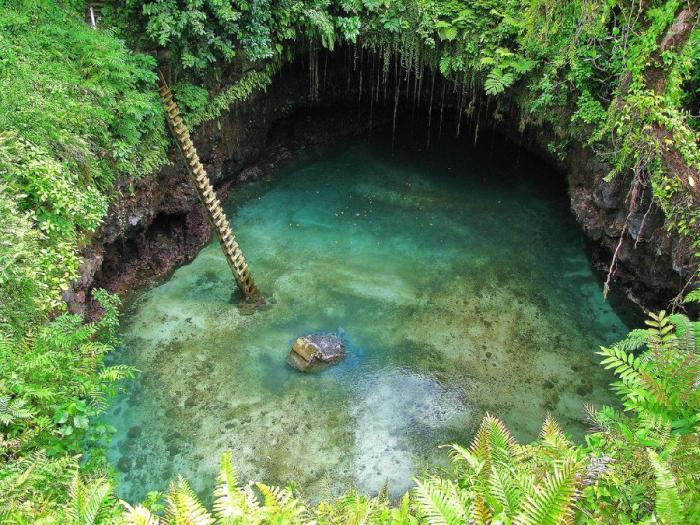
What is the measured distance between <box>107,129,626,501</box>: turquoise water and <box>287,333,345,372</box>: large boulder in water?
21cm

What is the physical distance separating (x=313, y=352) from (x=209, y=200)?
111 inches

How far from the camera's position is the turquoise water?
624 centimetres

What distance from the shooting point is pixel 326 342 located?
735 centimetres

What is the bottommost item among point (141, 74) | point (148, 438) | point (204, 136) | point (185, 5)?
point (148, 438)

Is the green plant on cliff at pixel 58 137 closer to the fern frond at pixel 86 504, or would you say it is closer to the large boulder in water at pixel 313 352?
the fern frond at pixel 86 504

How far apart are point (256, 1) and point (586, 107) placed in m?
5.66

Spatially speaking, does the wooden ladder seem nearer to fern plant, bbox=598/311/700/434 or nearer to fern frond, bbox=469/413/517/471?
fern frond, bbox=469/413/517/471

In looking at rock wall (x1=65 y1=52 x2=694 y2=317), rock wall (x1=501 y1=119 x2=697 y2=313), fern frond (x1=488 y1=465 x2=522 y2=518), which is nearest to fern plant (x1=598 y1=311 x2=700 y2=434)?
fern frond (x1=488 y1=465 x2=522 y2=518)

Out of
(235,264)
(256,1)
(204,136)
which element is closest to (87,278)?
(235,264)

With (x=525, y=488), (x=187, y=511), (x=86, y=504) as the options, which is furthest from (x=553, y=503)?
(x=86, y=504)

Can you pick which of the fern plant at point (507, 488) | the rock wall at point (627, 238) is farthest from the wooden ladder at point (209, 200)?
the rock wall at point (627, 238)

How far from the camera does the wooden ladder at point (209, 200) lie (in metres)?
7.61

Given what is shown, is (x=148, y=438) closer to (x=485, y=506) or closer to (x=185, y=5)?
(x=485, y=506)

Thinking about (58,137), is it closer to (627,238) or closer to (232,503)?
(232,503)
